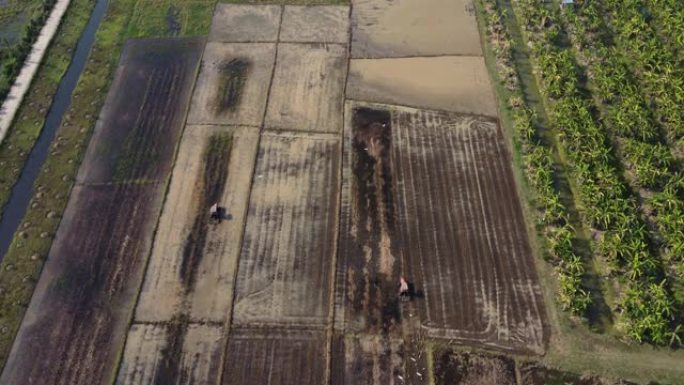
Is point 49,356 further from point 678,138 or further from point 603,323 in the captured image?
point 678,138

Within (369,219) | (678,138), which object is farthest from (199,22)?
(678,138)

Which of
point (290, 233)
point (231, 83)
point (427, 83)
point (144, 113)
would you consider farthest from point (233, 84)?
point (290, 233)

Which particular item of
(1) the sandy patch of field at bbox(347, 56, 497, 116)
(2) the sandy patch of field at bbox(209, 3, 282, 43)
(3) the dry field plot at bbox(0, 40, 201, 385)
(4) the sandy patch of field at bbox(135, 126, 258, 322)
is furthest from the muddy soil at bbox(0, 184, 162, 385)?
(1) the sandy patch of field at bbox(347, 56, 497, 116)

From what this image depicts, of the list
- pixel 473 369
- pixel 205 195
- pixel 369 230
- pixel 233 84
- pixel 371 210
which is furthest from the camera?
pixel 233 84

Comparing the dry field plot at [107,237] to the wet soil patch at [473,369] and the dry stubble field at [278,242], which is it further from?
the wet soil patch at [473,369]

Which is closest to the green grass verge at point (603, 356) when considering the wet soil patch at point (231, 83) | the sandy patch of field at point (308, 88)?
the sandy patch of field at point (308, 88)

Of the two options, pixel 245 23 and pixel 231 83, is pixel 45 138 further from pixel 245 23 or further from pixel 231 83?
pixel 245 23
